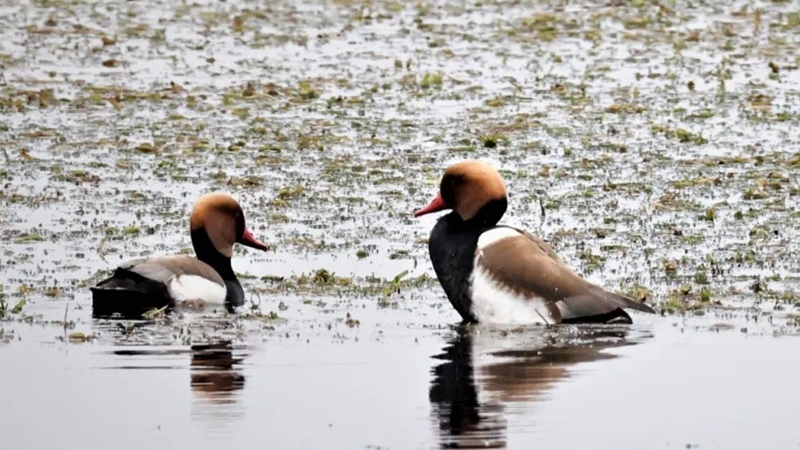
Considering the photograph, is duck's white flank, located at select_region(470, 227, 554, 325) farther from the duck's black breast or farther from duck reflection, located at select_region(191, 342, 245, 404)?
duck reflection, located at select_region(191, 342, 245, 404)

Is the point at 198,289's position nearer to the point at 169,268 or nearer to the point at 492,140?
the point at 169,268

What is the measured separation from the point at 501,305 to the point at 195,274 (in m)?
2.20

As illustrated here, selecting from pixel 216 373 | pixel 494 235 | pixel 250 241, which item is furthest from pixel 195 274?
pixel 216 373

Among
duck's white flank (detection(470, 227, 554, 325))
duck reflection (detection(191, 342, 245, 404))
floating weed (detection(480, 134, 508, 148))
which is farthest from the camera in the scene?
floating weed (detection(480, 134, 508, 148))

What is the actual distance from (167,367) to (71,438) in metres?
1.51

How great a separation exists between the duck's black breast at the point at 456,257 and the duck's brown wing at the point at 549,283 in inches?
3.9

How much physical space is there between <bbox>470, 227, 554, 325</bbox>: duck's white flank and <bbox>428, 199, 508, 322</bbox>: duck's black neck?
0.18 ft

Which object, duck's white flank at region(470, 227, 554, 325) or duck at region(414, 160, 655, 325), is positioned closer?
duck at region(414, 160, 655, 325)

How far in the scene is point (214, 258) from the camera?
45.8ft

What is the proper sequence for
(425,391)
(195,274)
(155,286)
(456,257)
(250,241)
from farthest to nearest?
(250,241)
(195,274)
(155,286)
(456,257)
(425,391)

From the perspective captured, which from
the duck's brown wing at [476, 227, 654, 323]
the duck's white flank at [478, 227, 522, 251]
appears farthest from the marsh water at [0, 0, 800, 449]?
the duck's white flank at [478, 227, 522, 251]

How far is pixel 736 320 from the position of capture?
12594 mm

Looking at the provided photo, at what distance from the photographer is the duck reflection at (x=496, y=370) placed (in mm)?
9969

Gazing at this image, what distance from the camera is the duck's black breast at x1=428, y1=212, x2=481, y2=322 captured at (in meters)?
12.7
